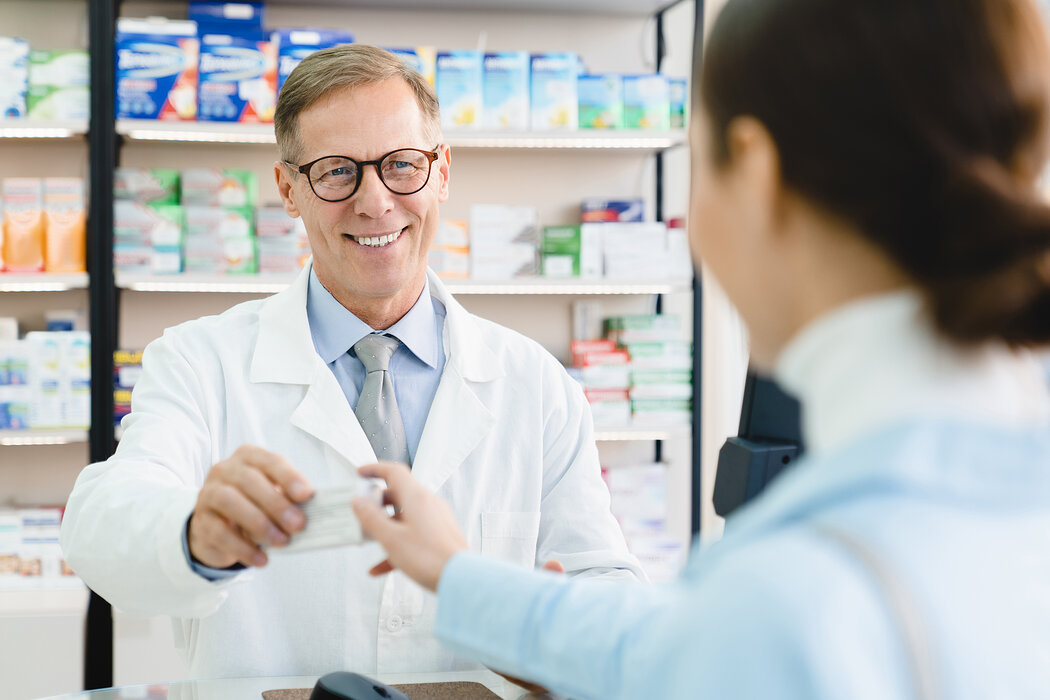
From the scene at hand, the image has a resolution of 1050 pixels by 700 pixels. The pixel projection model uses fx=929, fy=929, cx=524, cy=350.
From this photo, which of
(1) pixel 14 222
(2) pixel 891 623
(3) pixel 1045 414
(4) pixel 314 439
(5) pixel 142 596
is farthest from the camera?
(1) pixel 14 222

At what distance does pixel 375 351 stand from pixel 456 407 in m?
0.18

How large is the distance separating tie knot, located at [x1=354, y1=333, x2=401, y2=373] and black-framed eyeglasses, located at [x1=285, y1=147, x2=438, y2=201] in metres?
0.27

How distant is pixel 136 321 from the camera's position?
3.29 metres

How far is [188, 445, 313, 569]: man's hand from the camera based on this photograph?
2.96 feet

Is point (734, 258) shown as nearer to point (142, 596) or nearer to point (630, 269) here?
point (142, 596)

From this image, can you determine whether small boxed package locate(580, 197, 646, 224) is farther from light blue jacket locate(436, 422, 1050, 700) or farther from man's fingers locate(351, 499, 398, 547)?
light blue jacket locate(436, 422, 1050, 700)

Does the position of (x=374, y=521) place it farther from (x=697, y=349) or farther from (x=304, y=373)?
(x=697, y=349)

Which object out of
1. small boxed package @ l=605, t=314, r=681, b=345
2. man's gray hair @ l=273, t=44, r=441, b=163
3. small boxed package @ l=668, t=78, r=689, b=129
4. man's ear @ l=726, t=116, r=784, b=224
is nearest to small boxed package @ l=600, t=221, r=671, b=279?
small boxed package @ l=605, t=314, r=681, b=345

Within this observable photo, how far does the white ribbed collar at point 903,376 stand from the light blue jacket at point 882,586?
2 cm

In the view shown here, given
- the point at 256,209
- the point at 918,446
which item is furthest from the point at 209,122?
the point at 918,446

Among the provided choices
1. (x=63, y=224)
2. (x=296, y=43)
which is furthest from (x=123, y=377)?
(x=296, y=43)

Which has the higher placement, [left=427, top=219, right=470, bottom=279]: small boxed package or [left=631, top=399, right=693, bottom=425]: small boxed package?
[left=427, top=219, right=470, bottom=279]: small boxed package

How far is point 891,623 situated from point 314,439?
4.28ft

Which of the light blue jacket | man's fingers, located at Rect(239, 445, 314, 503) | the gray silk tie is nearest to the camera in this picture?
the light blue jacket
